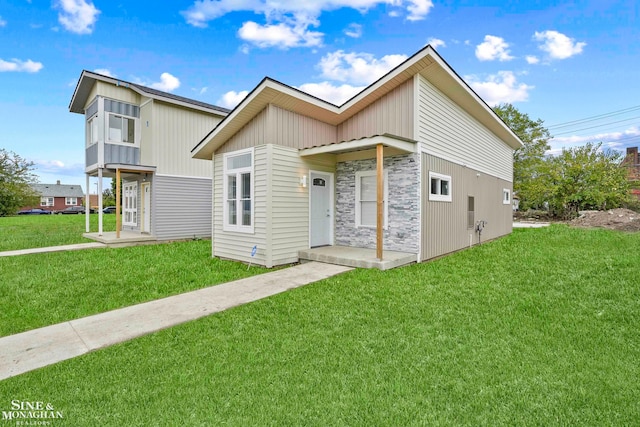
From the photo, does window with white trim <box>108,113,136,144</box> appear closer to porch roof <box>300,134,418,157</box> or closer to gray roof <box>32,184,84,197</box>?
porch roof <box>300,134,418,157</box>

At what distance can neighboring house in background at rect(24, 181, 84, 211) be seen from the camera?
49875 mm

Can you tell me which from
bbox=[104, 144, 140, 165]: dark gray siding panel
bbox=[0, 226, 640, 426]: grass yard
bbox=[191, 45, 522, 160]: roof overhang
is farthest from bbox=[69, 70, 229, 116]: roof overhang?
bbox=[0, 226, 640, 426]: grass yard

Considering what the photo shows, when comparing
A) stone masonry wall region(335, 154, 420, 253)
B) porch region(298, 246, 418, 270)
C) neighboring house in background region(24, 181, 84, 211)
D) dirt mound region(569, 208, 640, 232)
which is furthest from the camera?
neighboring house in background region(24, 181, 84, 211)

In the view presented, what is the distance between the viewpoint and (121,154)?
38.7ft

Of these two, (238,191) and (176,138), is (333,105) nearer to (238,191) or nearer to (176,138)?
(238,191)

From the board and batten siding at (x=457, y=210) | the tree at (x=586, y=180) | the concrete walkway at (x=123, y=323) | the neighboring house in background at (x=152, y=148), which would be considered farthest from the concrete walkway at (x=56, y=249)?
the tree at (x=586, y=180)

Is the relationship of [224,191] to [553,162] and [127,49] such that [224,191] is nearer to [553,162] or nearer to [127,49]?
[127,49]

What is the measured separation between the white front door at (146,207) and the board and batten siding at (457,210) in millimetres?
10514

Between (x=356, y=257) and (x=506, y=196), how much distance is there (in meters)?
11.0

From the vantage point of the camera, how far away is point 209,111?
42.3 ft

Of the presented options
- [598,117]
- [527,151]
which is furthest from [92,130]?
[598,117]

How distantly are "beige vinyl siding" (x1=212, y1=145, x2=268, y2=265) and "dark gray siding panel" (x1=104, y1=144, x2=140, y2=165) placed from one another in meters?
5.18

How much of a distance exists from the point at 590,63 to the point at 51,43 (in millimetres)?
23413

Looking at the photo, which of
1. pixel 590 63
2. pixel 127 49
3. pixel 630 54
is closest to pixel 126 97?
pixel 127 49
